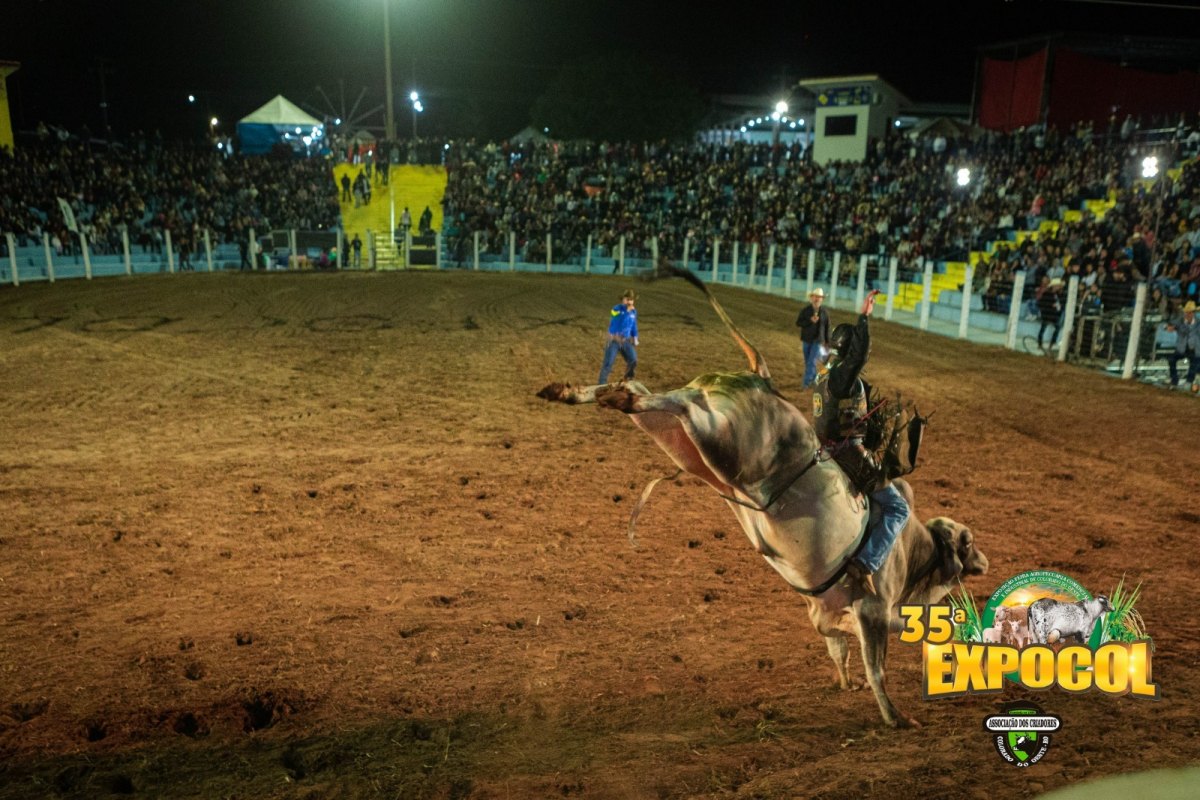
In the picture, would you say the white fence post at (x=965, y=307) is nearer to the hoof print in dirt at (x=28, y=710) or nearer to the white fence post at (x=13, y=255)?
the hoof print in dirt at (x=28, y=710)

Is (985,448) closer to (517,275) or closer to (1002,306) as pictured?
(1002,306)

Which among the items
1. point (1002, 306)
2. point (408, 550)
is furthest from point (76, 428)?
point (1002, 306)

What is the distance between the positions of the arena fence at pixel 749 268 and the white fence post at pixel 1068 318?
2 cm

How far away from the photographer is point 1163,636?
5762 mm

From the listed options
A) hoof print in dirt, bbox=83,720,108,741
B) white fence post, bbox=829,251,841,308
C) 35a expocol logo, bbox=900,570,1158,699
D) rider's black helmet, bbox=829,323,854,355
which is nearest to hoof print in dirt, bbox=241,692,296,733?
hoof print in dirt, bbox=83,720,108,741

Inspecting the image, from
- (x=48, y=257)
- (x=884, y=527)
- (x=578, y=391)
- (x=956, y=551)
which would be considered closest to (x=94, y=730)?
(x=578, y=391)

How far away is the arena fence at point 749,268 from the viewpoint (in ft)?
53.0

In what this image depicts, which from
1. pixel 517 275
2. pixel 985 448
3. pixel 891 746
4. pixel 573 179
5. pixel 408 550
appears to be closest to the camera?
pixel 891 746

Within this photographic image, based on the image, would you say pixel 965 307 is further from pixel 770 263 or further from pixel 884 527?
pixel 884 527

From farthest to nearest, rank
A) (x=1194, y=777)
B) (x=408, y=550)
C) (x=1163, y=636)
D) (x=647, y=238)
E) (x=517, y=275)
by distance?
(x=647, y=238), (x=517, y=275), (x=408, y=550), (x=1163, y=636), (x=1194, y=777)

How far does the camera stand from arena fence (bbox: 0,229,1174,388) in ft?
53.0

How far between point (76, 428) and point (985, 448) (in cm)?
1171

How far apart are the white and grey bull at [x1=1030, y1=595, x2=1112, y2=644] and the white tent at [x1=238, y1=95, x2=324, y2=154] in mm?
39975

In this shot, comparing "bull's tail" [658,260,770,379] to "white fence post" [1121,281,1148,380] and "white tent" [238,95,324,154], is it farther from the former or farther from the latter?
"white tent" [238,95,324,154]
